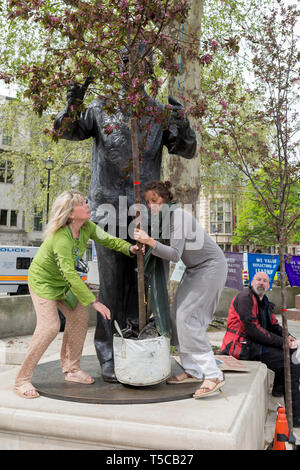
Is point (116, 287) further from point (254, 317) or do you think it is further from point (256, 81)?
point (256, 81)

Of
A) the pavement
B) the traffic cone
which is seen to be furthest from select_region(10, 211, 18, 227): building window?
the traffic cone

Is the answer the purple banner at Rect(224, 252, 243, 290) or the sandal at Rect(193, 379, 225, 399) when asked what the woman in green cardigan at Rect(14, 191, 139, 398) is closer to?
the sandal at Rect(193, 379, 225, 399)

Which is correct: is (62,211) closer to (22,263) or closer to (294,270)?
(294,270)

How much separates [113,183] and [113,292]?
103 cm

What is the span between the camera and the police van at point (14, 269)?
60.8 feet

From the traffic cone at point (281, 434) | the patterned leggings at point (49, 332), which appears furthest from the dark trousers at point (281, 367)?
the patterned leggings at point (49, 332)

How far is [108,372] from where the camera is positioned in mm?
3715

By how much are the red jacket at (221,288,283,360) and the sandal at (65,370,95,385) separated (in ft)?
6.14

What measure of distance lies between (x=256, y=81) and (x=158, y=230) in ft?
8.09

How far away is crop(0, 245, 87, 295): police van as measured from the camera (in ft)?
60.8

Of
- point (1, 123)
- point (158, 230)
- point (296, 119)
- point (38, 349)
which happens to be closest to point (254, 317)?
point (158, 230)

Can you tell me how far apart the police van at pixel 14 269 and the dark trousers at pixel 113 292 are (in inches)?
567

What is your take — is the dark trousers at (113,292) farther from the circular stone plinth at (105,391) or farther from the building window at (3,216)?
the building window at (3,216)

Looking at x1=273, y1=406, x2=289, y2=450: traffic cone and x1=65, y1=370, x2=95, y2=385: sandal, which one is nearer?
x1=273, y1=406, x2=289, y2=450: traffic cone
